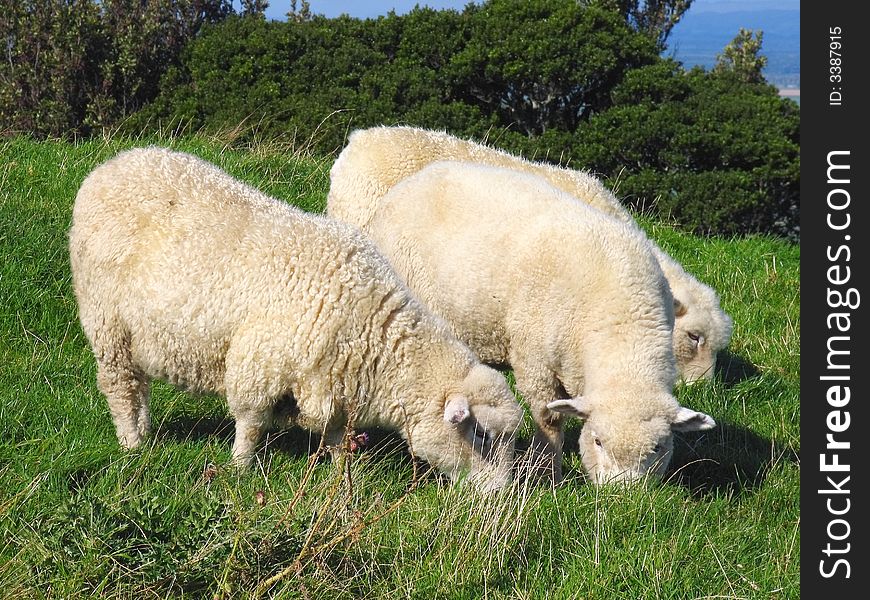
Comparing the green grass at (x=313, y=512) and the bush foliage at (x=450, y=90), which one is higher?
the bush foliage at (x=450, y=90)

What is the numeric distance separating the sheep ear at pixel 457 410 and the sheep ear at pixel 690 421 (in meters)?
1.01

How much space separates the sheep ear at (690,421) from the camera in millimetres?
4617

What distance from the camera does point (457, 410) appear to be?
171 inches

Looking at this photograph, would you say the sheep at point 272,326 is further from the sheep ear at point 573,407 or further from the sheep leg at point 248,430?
the sheep ear at point 573,407

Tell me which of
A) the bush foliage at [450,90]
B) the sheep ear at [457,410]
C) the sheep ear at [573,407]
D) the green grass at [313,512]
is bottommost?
the green grass at [313,512]

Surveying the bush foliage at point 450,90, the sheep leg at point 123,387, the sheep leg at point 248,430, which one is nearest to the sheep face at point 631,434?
the sheep leg at point 248,430

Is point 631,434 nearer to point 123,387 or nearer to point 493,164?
point 123,387

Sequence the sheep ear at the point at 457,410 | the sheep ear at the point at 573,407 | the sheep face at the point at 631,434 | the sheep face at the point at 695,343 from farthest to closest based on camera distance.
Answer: the sheep face at the point at 695,343, the sheep ear at the point at 573,407, the sheep face at the point at 631,434, the sheep ear at the point at 457,410

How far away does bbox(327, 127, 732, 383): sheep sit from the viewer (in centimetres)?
636

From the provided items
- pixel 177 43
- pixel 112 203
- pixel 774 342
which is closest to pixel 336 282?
pixel 112 203

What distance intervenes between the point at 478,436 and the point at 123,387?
Answer: 174 centimetres

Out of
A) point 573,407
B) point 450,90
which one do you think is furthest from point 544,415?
point 450,90

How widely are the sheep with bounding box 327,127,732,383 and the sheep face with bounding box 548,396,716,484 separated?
67.9 inches

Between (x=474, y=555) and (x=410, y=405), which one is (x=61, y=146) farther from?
(x=474, y=555)
